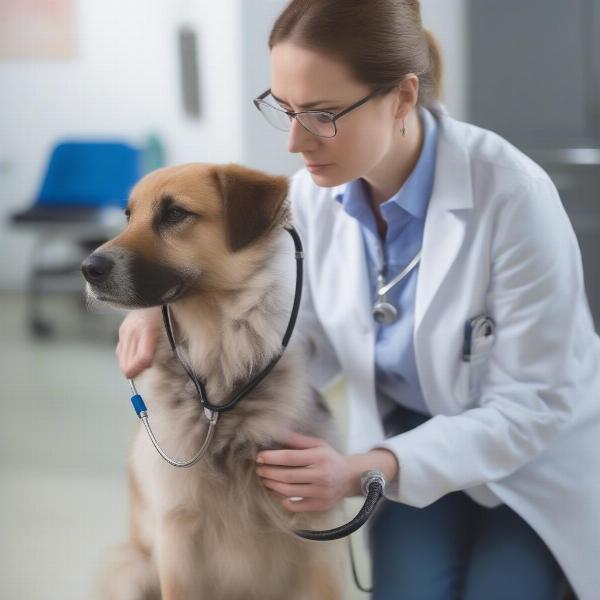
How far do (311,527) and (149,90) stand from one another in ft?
14.7

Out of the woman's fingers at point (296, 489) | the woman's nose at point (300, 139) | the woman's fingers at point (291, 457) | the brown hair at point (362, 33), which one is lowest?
the woman's fingers at point (296, 489)

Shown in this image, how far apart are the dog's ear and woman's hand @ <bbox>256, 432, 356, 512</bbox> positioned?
11.8 inches

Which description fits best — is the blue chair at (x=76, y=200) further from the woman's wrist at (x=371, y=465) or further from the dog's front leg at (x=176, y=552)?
the woman's wrist at (x=371, y=465)

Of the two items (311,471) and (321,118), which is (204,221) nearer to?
(321,118)

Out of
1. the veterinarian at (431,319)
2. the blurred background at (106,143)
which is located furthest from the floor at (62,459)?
the veterinarian at (431,319)

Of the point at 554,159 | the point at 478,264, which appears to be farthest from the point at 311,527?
the point at 554,159

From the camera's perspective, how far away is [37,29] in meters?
5.42

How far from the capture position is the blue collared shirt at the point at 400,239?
54.8 inches

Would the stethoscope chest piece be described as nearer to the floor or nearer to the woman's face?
the woman's face

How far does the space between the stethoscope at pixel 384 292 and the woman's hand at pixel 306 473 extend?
27 centimetres

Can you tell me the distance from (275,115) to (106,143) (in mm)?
3575

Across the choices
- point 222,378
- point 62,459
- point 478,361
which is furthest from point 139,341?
point 62,459

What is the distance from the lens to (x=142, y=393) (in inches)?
51.8

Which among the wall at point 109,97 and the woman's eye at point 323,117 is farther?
the wall at point 109,97
